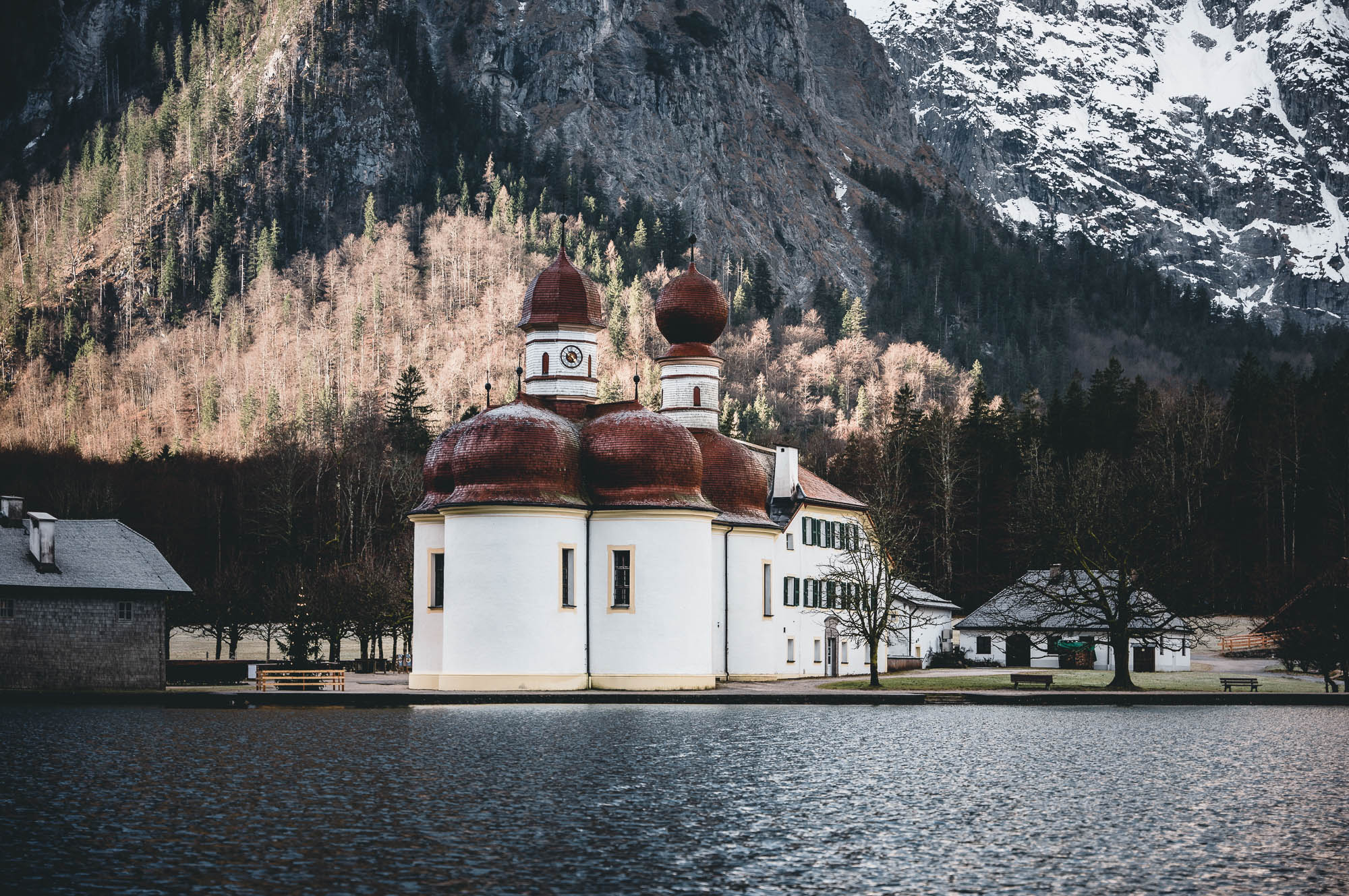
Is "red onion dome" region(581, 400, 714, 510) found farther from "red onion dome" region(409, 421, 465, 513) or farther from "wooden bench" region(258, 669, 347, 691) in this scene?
"wooden bench" region(258, 669, 347, 691)

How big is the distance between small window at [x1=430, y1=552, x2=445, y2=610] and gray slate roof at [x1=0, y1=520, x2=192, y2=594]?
8.75 metres

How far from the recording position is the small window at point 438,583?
5644 cm

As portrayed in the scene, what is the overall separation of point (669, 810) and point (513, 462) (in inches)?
1258

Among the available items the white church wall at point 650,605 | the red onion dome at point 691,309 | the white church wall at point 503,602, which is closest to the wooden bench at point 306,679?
the white church wall at point 503,602

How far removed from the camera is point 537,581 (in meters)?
53.0

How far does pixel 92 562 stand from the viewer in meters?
56.0

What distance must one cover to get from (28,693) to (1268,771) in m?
38.4

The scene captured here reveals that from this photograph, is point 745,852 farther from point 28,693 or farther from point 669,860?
point 28,693

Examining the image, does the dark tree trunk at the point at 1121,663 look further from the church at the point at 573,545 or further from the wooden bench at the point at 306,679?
the wooden bench at the point at 306,679

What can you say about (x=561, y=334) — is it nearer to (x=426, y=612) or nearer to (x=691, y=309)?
(x=691, y=309)

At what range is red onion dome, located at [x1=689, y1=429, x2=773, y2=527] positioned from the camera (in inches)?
2450

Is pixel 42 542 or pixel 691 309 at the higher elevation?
pixel 691 309

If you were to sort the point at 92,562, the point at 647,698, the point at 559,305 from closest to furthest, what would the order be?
the point at 647,698 → the point at 92,562 → the point at 559,305

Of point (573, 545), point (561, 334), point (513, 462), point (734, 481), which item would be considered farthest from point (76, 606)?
point (734, 481)
